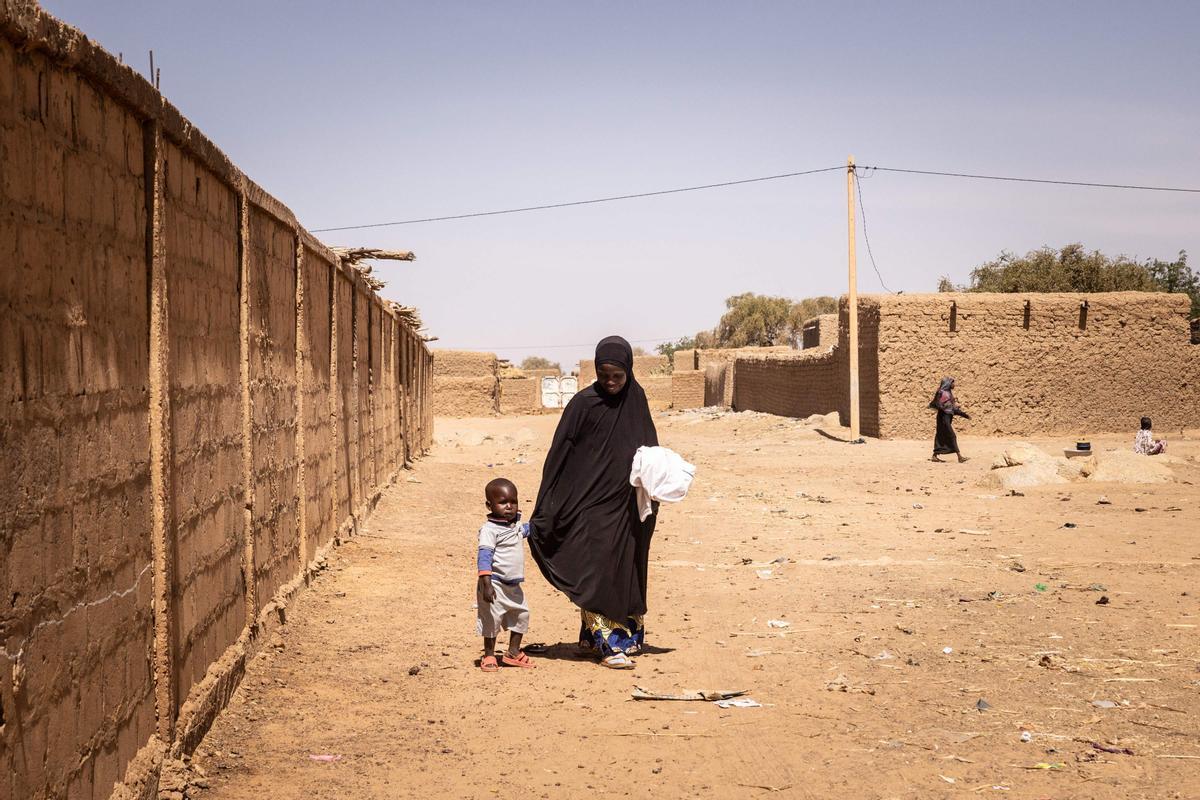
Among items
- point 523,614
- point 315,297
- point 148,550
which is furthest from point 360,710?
point 315,297

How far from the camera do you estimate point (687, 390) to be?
41.7 m

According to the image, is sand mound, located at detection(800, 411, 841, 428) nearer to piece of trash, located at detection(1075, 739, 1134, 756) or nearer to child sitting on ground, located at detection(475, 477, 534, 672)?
child sitting on ground, located at detection(475, 477, 534, 672)

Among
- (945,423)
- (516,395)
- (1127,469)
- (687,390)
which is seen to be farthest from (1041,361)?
(516,395)

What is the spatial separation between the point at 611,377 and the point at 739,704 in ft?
5.88

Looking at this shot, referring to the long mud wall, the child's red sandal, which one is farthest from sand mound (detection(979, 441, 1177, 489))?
the long mud wall

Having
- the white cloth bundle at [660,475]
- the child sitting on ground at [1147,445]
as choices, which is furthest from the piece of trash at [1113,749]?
the child sitting on ground at [1147,445]

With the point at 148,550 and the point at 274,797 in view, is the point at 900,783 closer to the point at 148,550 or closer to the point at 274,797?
the point at 274,797

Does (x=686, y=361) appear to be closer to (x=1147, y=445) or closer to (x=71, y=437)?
(x=1147, y=445)

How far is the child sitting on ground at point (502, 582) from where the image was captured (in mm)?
5496

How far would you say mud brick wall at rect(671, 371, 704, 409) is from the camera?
41.4 meters

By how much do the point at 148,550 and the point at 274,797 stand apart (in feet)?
3.01

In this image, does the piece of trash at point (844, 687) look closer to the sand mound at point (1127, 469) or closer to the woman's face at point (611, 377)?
the woman's face at point (611, 377)

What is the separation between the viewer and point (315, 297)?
314 inches

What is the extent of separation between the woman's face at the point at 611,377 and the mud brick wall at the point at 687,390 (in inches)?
1398
